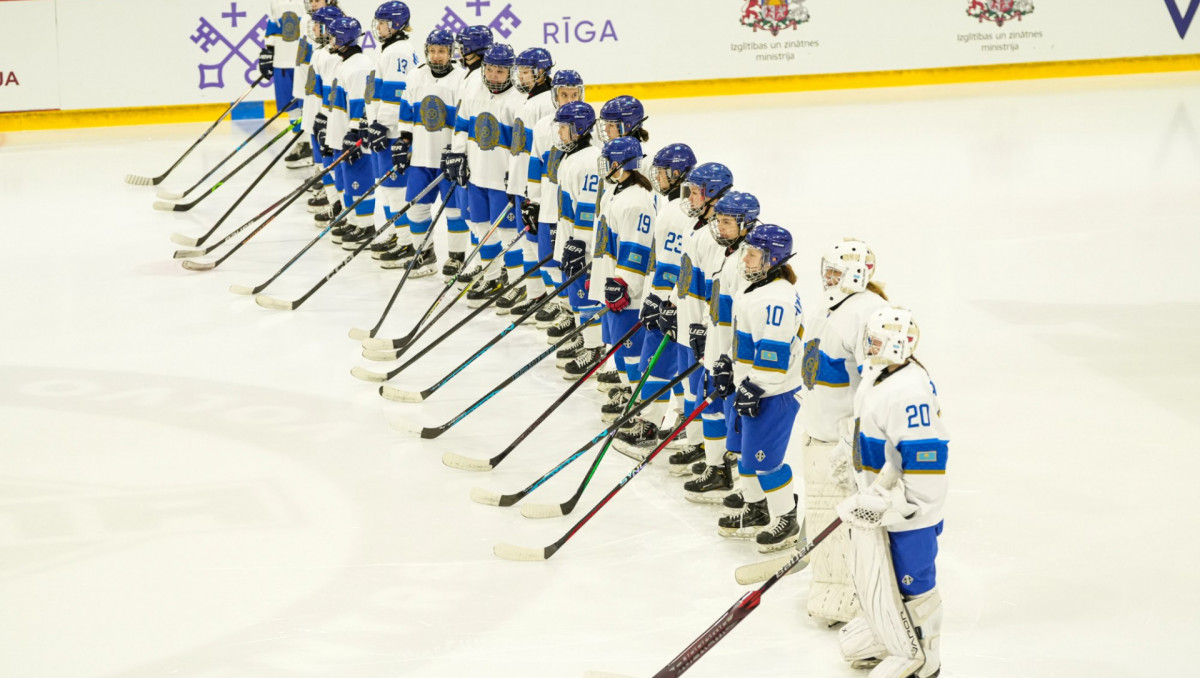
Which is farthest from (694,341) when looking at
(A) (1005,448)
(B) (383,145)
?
(B) (383,145)

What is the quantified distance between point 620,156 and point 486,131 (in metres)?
2.04

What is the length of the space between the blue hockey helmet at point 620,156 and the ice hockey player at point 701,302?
0.64 meters

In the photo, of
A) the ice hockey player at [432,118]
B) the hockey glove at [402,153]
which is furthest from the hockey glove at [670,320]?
the hockey glove at [402,153]

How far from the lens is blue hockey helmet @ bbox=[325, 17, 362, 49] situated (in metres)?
8.95

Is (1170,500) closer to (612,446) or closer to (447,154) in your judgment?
(612,446)

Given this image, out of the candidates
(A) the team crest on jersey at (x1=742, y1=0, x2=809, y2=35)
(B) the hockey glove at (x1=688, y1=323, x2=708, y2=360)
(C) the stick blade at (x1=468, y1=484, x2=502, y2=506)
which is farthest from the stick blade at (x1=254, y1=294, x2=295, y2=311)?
(A) the team crest on jersey at (x1=742, y1=0, x2=809, y2=35)

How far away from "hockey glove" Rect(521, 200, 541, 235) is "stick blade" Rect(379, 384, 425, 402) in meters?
1.25

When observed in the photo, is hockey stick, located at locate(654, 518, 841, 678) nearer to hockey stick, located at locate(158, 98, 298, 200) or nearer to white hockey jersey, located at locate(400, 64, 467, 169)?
white hockey jersey, located at locate(400, 64, 467, 169)

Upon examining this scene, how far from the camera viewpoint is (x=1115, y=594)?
484cm

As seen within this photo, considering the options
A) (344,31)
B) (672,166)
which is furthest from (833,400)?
(344,31)

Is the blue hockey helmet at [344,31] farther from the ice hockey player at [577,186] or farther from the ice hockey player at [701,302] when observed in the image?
the ice hockey player at [701,302]

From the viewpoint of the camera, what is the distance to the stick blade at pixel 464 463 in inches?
237

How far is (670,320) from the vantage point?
19.0ft

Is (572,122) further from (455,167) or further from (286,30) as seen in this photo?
(286,30)
